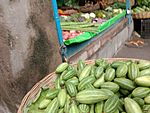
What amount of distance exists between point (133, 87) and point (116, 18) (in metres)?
5.63

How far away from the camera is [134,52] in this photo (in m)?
8.09

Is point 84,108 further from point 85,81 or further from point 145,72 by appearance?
point 145,72

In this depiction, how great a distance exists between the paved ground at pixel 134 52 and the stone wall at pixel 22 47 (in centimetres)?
427

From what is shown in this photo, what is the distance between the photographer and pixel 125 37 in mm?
9133

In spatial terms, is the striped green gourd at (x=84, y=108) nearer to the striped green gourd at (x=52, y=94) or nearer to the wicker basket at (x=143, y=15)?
the striped green gourd at (x=52, y=94)

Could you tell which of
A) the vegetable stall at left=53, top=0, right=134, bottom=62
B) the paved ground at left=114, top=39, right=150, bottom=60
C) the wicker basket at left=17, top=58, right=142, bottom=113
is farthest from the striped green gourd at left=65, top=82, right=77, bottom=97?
the paved ground at left=114, top=39, right=150, bottom=60

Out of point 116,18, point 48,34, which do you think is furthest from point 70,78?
point 116,18

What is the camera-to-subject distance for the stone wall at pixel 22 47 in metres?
3.36

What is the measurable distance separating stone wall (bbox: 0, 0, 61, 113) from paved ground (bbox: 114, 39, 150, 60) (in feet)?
14.0

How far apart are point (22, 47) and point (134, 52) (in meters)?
5.22

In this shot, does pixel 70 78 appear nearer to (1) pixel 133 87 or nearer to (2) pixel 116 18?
(1) pixel 133 87

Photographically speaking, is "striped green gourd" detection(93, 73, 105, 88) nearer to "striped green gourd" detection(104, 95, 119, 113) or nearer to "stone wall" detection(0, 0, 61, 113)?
"striped green gourd" detection(104, 95, 119, 113)

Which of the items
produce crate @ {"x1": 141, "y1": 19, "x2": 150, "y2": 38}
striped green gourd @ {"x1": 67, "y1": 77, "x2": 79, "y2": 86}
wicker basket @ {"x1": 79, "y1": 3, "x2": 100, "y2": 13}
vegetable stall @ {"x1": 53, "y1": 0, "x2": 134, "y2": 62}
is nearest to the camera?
striped green gourd @ {"x1": 67, "y1": 77, "x2": 79, "y2": 86}

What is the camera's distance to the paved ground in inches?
303
